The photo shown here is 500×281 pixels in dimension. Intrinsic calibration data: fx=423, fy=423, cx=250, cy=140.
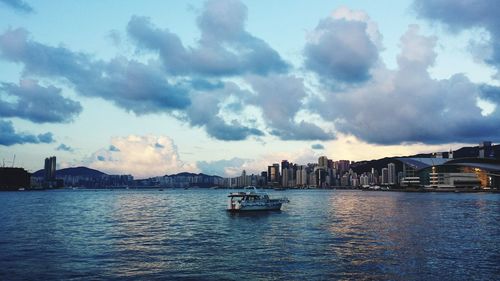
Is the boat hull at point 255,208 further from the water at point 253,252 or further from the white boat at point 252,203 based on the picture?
the water at point 253,252

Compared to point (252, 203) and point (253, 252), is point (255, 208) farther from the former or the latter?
point (253, 252)

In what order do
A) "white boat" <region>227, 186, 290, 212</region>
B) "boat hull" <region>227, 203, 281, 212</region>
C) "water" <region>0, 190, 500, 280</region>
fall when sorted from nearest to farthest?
"water" <region>0, 190, 500, 280</region>
"boat hull" <region>227, 203, 281, 212</region>
"white boat" <region>227, 186, 290, 212</region>

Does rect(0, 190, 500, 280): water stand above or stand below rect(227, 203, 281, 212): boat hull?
below

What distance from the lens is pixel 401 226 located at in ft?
242

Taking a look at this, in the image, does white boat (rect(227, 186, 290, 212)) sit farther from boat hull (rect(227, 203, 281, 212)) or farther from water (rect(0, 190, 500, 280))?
water (rect(0, 190, 500, 280))

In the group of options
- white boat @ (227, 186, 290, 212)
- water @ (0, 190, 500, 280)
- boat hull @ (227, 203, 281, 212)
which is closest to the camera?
water @ (0, 190, 500, 280)

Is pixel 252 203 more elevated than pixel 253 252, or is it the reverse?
pixel 252 203

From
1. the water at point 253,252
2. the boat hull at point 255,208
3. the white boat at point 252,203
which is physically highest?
the white boat at point 252,203

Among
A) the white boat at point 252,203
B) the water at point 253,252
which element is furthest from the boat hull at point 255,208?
the water at point 253,252

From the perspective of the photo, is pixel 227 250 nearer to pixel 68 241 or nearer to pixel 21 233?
pixel 68 241

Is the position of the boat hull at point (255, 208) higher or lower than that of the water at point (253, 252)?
higher

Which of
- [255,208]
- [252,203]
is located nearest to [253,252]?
[252,203]

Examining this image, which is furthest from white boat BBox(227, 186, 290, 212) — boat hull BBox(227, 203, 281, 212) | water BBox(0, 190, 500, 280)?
water BBox(0, 190, 500, 280)

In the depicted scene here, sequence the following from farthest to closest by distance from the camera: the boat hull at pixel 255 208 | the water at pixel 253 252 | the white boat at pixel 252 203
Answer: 1. the white boat at pixel 252 203
2. the boat hull at pixel 255 208
3. the water at pixel 253 252
